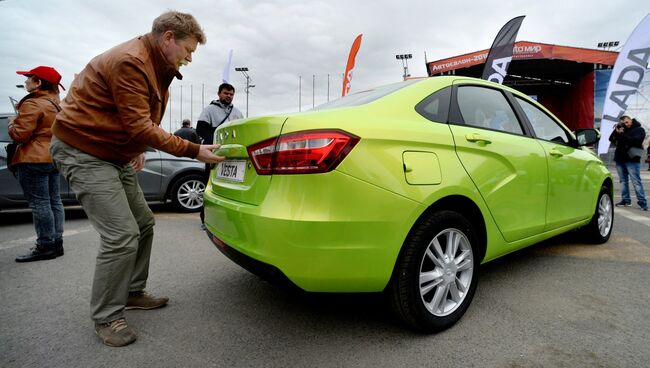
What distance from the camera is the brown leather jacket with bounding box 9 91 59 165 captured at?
3.14 metres

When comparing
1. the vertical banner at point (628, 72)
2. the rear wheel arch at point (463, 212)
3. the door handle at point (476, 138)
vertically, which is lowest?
the rear wheel arch at point (463, 212)

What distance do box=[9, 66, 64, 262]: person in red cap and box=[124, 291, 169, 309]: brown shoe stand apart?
5.52 ft

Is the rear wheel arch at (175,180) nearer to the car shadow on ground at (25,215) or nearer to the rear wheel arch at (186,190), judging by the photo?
the rear wheel arch at (186,190)

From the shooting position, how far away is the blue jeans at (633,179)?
6600 millimetres

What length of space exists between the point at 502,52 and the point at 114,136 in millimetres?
11110

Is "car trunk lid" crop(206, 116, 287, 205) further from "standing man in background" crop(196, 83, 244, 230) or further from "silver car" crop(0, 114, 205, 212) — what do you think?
"silver car" crop(0, 114, 205, 212)

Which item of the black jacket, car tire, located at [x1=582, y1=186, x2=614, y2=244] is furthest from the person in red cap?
the black jacket

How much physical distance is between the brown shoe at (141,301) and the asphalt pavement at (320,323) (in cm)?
6

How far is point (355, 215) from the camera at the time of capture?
62.8 inches

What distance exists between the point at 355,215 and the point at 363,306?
918 mm

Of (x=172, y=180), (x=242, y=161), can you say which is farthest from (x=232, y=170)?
(x=172, y=180)

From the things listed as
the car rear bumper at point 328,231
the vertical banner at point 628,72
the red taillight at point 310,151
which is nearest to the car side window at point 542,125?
the car rear bumper at point 328,231

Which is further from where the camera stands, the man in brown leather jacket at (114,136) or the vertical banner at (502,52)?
the vertical banner at (502,52)

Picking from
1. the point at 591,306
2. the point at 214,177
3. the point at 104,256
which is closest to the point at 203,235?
the point at 214,177
